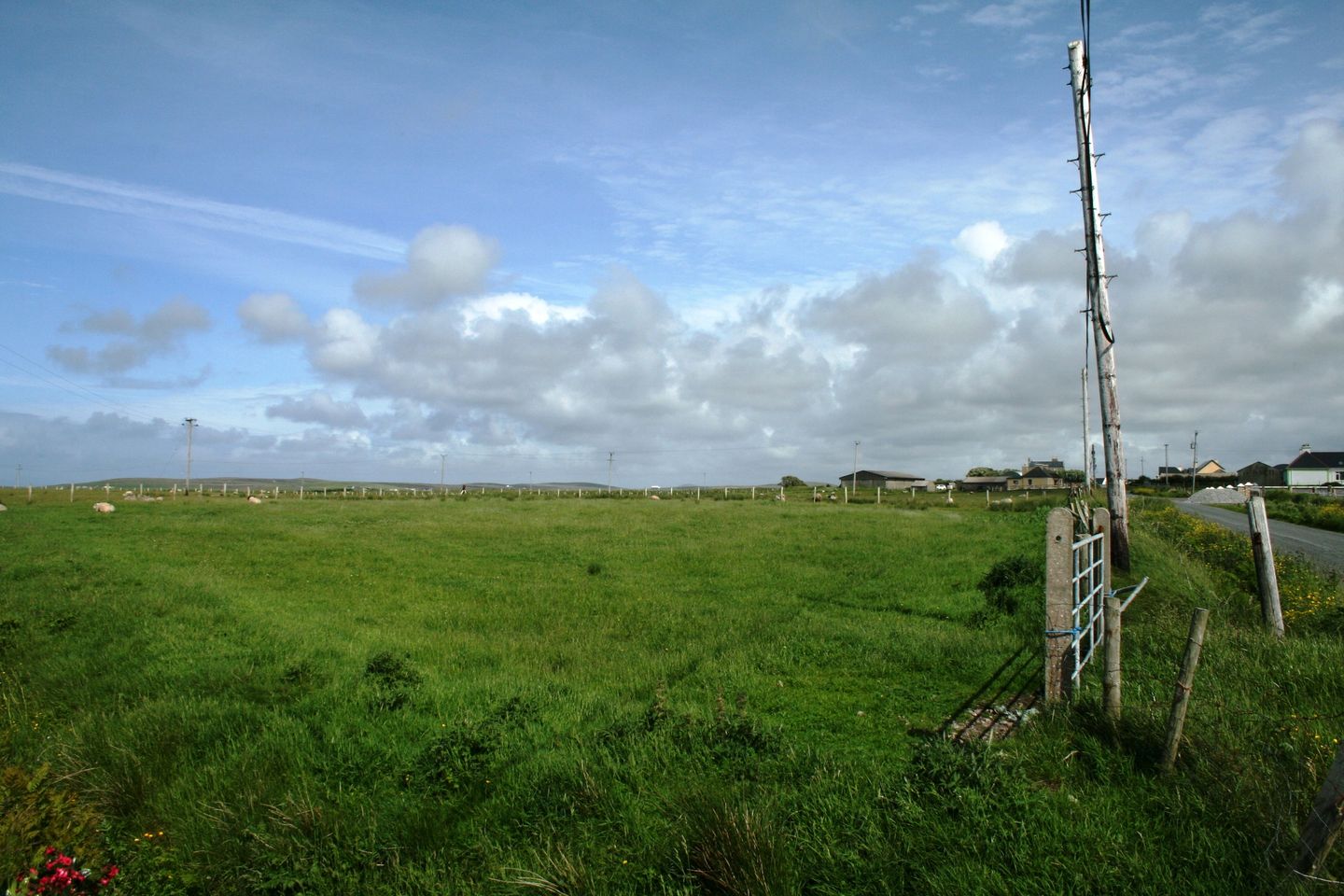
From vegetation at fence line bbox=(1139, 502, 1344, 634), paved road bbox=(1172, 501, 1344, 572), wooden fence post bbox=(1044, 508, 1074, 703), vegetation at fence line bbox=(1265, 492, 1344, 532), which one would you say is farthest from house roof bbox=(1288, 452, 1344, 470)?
wooden fence post bbox=(1044, 508, 1074, 703)

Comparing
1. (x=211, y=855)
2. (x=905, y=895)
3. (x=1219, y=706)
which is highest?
(x=1219, y=706)

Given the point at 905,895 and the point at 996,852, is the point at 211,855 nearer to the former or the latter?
the point at 905,895

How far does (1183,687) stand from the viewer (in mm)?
5027

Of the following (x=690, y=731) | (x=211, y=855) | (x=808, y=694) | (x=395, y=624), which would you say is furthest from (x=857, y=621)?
(x=211, y=855)

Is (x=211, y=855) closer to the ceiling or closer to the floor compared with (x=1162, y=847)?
closer to the floor

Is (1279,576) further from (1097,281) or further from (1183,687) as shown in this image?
(1183,687)

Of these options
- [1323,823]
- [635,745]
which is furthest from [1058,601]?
[635,745]

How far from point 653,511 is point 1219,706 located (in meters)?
32.1

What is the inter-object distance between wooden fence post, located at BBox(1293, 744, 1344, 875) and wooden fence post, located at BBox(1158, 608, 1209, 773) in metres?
1.07

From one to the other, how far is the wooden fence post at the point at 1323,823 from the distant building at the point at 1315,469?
115912 millimetres

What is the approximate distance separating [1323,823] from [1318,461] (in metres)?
124

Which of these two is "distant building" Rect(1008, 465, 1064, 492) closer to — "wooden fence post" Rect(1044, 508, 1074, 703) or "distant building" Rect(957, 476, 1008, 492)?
"distant building" Rect(957, 476, 1008, 492)

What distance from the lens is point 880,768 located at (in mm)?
5980

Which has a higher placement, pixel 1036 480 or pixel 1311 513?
pixel 1036 480
